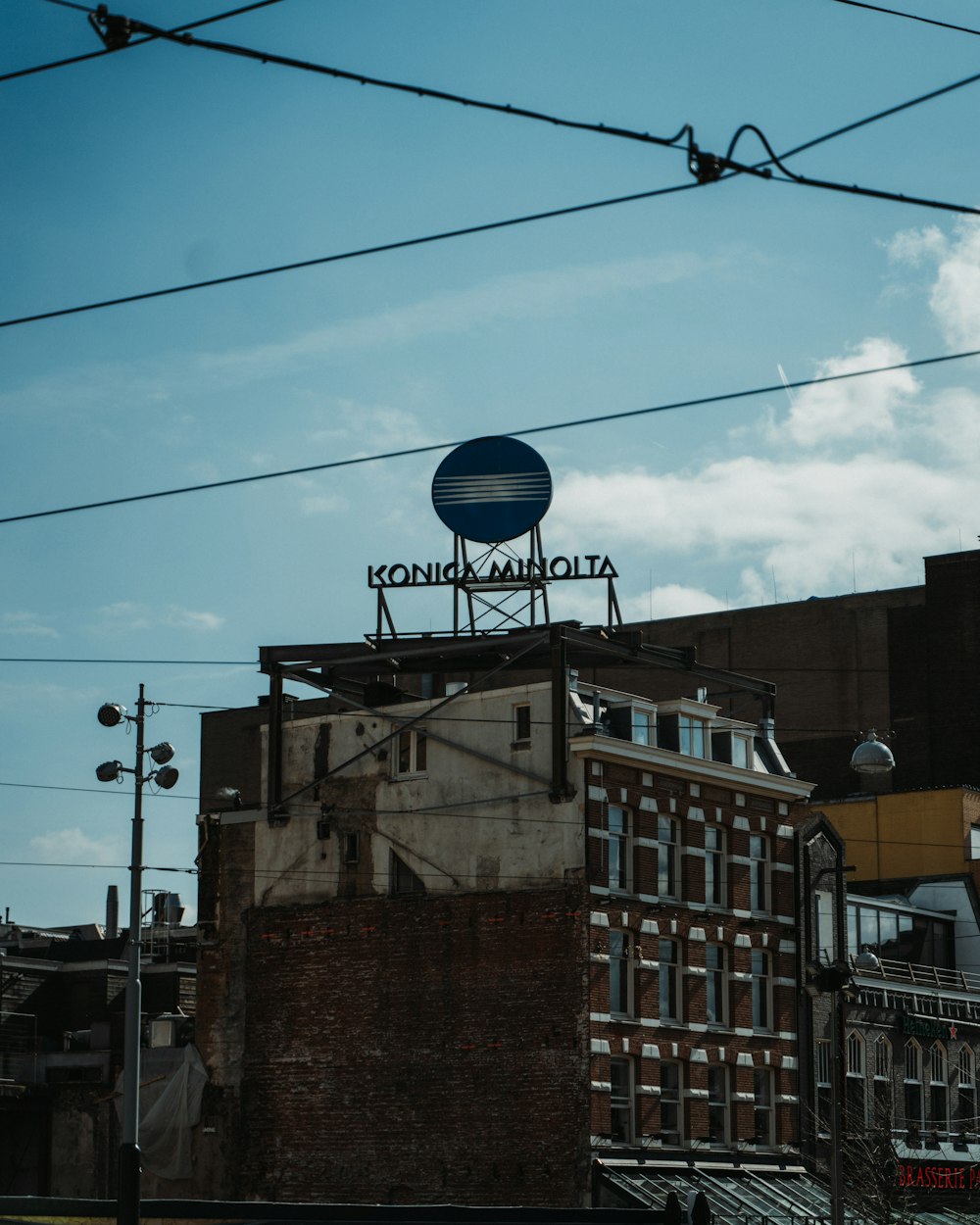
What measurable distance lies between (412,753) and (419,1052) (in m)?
7.53

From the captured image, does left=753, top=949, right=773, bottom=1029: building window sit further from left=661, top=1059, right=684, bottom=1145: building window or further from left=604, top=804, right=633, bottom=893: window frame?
left=604, top=804, right=633, bottom=893: window frame

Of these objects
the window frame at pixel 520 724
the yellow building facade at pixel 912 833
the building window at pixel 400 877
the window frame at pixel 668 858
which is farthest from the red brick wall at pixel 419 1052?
the yellow building facade at pixel 912 833

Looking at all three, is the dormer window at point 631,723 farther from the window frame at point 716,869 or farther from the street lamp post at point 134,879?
the street lamp post at point 134,879

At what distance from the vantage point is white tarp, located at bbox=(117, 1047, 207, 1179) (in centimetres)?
5075

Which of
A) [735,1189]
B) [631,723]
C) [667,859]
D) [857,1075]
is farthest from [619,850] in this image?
[857,1075]

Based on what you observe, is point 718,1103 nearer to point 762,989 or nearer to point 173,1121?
point 762,989

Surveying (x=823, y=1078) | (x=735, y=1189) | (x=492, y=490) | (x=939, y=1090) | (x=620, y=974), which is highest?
(x=492, y=490)

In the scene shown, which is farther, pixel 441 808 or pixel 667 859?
pixel 667 859

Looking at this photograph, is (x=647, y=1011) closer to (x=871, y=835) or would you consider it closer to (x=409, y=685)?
(x=871, y=835)

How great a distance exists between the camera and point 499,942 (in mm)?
48000

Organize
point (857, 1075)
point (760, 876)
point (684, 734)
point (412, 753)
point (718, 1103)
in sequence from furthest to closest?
point (857, 1075) → point (760, 876) → point (684, 734) → point (412, 753) → point (718, 1103)

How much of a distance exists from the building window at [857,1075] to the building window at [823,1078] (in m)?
0.65

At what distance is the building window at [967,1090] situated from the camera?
5797 centimetres

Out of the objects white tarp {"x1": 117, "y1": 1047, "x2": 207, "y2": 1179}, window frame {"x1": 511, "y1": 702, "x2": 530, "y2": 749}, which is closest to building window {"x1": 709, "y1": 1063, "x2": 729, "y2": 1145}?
window frame {"x1": 511, "y1": 702, "x2": 530, "y2": 749}
